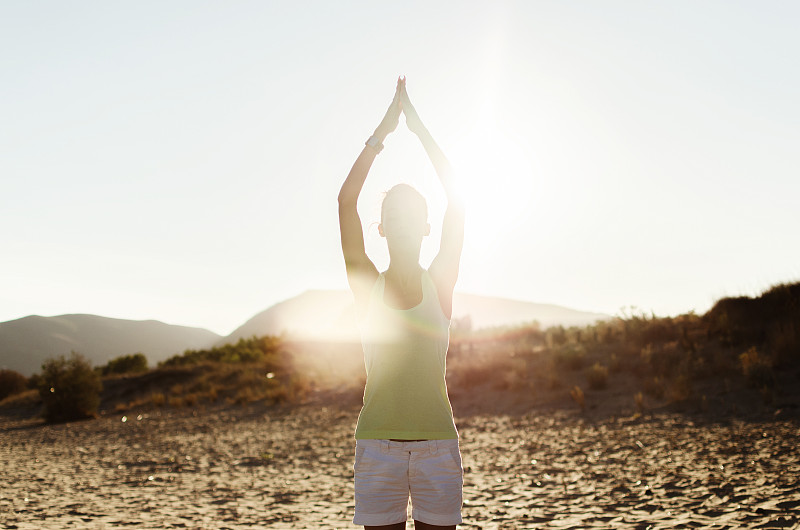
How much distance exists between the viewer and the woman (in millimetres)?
2158

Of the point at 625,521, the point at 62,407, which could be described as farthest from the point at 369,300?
the point at 62,407

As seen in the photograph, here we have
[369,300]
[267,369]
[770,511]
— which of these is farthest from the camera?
[267,369]

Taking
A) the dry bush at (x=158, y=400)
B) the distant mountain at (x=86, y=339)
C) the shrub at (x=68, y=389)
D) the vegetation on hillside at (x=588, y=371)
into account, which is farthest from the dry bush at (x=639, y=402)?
the distant mountain at (x=86, y=339)

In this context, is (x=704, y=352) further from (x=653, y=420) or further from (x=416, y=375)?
(x=416, y=375)

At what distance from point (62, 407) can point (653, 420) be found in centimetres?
1878

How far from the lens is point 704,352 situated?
52.5 ft

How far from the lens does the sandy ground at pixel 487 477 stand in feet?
21.7

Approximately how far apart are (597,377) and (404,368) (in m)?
14.7

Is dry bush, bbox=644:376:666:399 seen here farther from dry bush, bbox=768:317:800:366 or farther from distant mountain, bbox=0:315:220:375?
distant mountain, bbox=0:315:220:375

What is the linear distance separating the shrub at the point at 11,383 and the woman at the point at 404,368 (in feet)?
113

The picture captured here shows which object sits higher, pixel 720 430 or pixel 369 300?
pixel 369 300

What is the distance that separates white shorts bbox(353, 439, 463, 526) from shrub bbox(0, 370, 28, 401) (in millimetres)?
34606

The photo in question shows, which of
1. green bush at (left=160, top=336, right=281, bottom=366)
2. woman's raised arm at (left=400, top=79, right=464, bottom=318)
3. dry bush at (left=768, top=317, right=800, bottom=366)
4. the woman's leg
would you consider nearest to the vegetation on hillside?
dry bush at (left=768, top=317, right=800, bottom=366)

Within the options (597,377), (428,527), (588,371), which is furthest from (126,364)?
(428,527)
